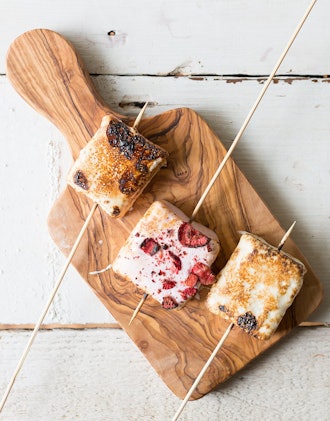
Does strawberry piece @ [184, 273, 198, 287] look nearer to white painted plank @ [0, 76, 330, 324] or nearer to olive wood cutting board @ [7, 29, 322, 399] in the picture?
olive wood cutting board @ [7, 29, 322, 399]

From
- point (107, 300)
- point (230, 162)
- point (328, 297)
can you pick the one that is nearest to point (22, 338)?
point (107, 300)

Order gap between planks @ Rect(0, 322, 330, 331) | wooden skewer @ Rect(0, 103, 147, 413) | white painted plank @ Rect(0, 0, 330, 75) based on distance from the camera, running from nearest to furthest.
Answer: wooden skewer @ Rect(0, 103, 147, 413)
white painted plank @ Rect(0, 0, 330, 75)
gap between planks @ Rect(0, 322, 330, 331)

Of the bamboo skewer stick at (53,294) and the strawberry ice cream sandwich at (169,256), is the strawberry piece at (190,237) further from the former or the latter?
the bamboo skewer stick at (53,294)

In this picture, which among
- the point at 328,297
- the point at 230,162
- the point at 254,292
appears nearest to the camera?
the point at 254,292

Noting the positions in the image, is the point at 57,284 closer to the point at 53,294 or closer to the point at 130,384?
the point at 53,294

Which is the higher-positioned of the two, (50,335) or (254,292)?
(254,292)

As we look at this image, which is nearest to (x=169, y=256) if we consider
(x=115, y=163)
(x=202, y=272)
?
(x=202, y=272)

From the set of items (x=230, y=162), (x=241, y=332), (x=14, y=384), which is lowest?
(x=14, y=384)

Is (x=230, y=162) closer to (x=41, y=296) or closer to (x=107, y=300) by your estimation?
(x=107, y=300)

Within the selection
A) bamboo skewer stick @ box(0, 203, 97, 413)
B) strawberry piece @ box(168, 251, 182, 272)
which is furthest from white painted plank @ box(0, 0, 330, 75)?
strawberry piece @ box(168, 251, 182, 272)
